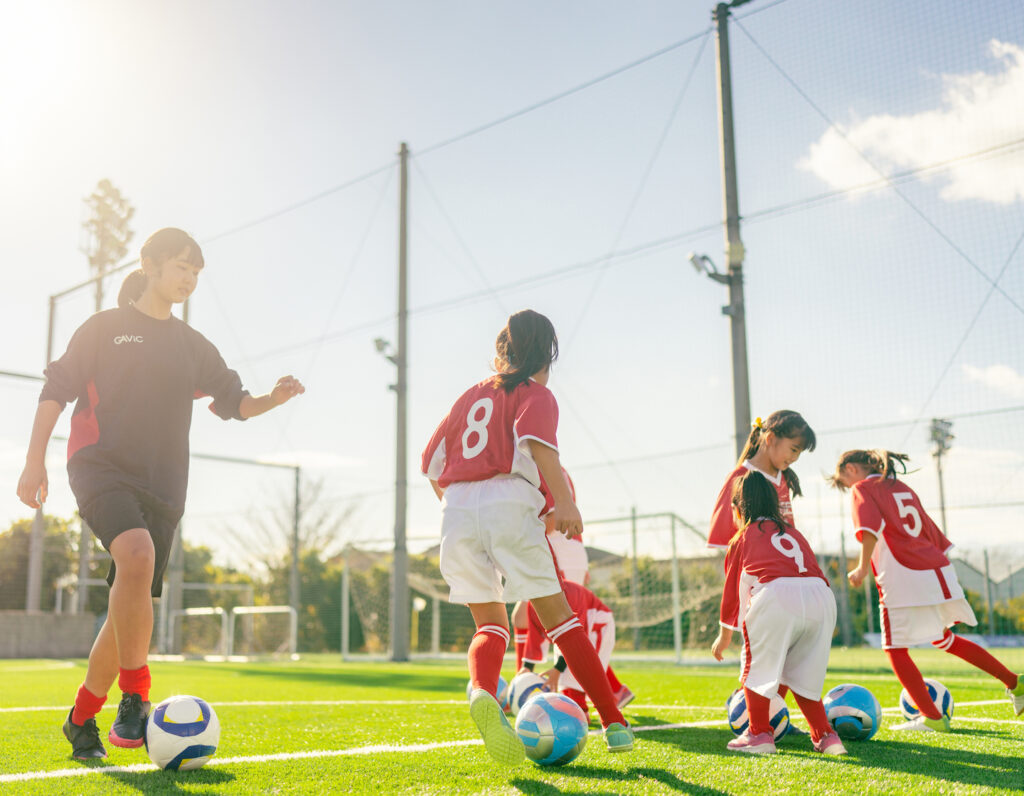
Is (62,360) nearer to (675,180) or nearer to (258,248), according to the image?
(675,180)

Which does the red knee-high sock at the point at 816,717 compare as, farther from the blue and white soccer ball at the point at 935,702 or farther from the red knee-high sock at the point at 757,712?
the blue and white soccer ball at the point at 935,702

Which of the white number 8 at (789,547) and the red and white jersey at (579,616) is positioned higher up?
the white number 8 at (789,547)

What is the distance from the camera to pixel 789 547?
371cm

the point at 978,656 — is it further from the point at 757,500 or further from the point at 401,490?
the point at 401,490

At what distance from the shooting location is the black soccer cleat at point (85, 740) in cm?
322

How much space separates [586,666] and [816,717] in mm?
1037


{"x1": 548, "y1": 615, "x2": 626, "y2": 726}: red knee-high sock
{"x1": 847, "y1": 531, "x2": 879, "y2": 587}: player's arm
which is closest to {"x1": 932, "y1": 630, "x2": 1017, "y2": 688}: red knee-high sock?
{"x1": 847, "y1": 531, "x2": 879, "y2": 587}: player's arm

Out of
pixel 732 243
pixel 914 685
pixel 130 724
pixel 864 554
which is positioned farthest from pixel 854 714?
pixel 732 243

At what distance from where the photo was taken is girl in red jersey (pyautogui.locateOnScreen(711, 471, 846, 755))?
11.6 feet

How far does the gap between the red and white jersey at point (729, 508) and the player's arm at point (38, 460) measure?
2.64m

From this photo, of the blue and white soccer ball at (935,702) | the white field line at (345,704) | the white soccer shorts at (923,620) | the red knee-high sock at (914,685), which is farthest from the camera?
the white field line at (345,704)

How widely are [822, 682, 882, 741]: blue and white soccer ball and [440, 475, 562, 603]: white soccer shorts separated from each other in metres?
1.45

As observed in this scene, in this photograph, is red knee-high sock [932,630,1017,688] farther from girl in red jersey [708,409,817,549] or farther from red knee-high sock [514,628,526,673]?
red knee-high sock [514,628,526,673]

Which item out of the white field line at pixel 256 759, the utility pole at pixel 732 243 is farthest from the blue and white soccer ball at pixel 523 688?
the utility pole at pixel 732 243
